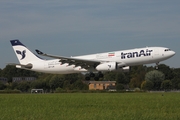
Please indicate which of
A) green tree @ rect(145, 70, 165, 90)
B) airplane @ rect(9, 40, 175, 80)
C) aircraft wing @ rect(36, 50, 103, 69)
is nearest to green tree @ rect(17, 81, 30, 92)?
airplane @ rect(9, 40, 175, 80)

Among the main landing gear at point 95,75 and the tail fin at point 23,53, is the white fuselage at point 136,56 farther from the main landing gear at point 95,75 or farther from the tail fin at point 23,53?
the tail fin at point 23,53

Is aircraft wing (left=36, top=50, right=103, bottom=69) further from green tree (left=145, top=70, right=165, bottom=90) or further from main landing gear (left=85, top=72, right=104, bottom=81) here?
green tree (left=145, top=70, right=165, bottom=90)

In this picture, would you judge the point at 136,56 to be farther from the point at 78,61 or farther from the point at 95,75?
the point at 95,75

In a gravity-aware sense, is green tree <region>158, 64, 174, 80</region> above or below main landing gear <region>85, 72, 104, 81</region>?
above

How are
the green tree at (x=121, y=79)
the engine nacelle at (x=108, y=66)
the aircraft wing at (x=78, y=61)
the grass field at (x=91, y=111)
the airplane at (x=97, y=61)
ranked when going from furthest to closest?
the green tree at (x=121, y=79) → the aircraft wing at (x=78, y=61) → the engine nacelle at (x=108, y=66) → the airplane at (x=97, y=61) → the grass field at (x=91, y=111)

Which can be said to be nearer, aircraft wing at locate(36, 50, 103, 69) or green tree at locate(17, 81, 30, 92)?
aircraft wing at locate(36, 50, 103, 69)

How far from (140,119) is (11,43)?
2089 inches

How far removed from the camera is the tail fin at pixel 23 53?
212 feet

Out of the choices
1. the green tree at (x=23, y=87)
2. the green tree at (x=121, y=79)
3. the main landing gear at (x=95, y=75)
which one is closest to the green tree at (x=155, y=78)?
the green tree at (x=121, y=79)

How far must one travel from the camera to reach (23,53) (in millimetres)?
65938

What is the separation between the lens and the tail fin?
212 ft

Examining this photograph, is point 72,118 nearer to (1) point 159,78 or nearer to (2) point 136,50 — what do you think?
(2) point 136,50

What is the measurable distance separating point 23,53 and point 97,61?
14060 mm

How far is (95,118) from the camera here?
58.3 ft
